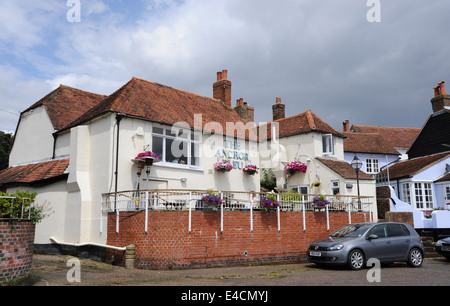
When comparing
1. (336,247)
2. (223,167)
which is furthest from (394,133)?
(336,247)

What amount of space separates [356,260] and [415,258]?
2.89 meters

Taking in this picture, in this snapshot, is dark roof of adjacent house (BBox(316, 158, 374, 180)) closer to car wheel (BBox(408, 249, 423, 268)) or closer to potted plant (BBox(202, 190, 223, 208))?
car wheel (BBox(408, 249, 423, 268))

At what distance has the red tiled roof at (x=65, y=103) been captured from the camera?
806 inches

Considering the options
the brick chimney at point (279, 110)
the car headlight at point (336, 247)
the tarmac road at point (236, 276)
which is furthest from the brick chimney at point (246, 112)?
the car headlight at point (336, 247)

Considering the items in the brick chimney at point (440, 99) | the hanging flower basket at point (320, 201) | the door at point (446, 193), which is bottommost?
the hanging flower basket at point (320, 201)

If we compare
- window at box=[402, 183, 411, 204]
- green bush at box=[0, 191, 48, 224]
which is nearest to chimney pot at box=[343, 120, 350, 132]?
window at box=[402, 183, 411, 204]

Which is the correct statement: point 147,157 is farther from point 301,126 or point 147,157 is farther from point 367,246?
point 301,126

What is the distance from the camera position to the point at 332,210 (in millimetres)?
18016

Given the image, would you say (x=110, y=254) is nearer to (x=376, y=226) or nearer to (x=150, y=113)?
(x=150, y=113)

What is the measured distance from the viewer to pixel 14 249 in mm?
9727

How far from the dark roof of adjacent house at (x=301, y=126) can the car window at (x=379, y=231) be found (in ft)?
35.1

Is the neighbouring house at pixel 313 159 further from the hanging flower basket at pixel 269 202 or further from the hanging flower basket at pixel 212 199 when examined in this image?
the hanging flower basket at pixel 212 199

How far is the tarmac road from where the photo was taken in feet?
34.8
